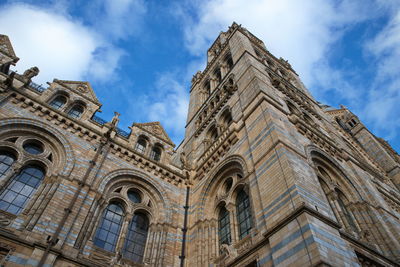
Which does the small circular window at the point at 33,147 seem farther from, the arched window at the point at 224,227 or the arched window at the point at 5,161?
the arched window at the point at 224,227

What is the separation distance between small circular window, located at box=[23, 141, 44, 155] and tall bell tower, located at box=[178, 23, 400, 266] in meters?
6.90

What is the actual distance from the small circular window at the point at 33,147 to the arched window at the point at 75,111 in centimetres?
262

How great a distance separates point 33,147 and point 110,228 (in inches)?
175

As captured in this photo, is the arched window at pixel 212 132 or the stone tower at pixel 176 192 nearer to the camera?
the stone tower at pixel 176 192

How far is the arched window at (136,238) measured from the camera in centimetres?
1121

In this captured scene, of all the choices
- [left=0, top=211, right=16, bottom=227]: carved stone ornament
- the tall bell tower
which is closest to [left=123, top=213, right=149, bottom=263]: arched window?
the tall bell tower

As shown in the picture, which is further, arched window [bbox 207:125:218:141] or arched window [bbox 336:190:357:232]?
arched window [bbox 207:125:218:141]

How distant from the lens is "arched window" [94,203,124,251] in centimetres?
1082

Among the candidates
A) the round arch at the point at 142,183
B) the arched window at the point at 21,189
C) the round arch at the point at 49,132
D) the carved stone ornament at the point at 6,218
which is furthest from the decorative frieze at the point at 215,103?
the carved stone ornament at the point at 6,218

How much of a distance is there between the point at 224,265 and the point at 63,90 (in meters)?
11.1

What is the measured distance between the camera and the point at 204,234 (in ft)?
39.7

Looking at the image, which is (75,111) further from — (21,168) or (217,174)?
A: (217,174)

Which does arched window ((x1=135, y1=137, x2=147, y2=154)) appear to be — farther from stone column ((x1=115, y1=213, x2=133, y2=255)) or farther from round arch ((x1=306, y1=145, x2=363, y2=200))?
round arch ((x1=306, y1=145, x2=363, y2=200))

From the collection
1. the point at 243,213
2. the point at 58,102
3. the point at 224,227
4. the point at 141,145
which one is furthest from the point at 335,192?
the point at 58,102
